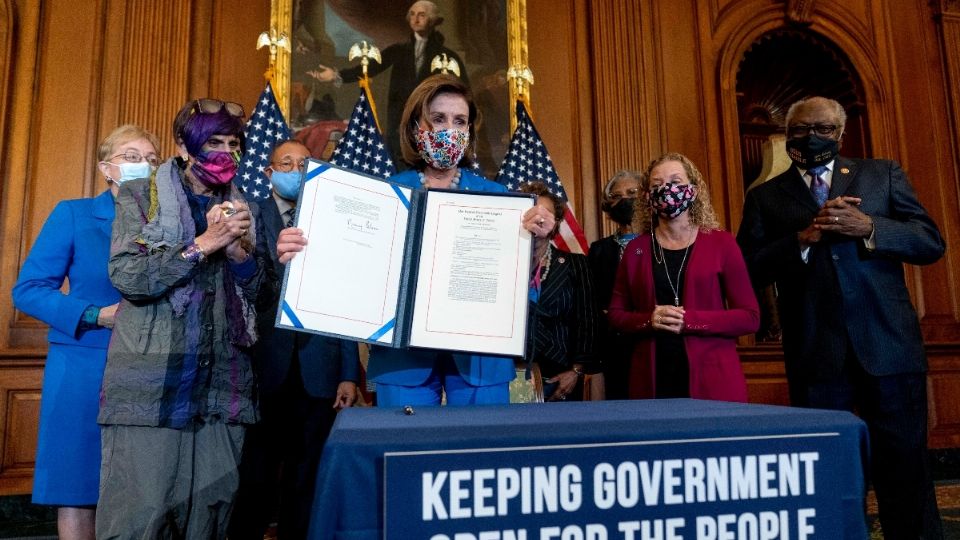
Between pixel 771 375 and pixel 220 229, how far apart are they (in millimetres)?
5060

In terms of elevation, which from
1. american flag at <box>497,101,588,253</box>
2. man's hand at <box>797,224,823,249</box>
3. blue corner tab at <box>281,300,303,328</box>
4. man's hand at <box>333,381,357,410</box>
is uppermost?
american flag at <box>497,101,588,253</box>

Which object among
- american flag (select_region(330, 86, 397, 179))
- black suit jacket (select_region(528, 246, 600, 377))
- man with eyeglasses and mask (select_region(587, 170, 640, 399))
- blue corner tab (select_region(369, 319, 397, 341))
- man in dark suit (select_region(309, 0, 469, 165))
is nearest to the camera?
blue corner tab (select_region(369, 319, 397, 341))

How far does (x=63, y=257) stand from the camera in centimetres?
246

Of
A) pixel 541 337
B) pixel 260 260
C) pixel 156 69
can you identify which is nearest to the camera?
pixel 260 260

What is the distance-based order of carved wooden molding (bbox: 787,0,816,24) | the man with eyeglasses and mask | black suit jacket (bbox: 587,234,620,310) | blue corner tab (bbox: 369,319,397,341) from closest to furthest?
1. blue corner tab (bbox: 369,319,397,341)
2. the man with eyeglasses and mask
3. black suit jacket (bbox: 587,234,620,310)
4. carved wooden molding (bbox: 787,0,816,24)

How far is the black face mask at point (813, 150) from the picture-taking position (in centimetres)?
284

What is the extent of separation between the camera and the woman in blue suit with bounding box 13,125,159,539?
7.46 feet

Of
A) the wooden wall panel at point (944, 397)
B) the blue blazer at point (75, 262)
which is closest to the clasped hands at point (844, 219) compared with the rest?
the blue blazer at point (75, 262)

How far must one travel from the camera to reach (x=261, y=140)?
4.64m

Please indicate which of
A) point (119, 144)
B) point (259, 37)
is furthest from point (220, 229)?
point (259, 37)

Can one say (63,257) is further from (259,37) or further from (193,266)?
(259,37)

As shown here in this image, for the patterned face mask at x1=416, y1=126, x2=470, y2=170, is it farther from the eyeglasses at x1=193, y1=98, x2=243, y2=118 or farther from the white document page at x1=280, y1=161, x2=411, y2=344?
the eyeglasses at x1=193, y1=98, x2=243, y2=118

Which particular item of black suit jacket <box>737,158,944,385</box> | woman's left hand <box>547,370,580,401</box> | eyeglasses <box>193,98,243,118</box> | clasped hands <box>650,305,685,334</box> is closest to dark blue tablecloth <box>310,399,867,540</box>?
eyeglasses <box>193,98,243,118</box>

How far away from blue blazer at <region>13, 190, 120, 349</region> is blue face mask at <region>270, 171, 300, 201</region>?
3.22ft
